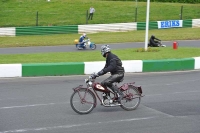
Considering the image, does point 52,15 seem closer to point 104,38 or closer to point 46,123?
point 104,38

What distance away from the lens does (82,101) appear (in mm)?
10602

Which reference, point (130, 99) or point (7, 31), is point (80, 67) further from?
point (7, 31)

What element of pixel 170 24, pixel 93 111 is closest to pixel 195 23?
pixel 170 24

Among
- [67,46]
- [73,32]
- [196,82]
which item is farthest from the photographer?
[73,32]

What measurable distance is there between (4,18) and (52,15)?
4339mm

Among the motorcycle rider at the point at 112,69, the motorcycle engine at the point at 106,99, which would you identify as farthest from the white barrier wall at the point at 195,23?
the motorcycle engine at the point at 106,99

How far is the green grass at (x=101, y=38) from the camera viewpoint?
29.8 metres

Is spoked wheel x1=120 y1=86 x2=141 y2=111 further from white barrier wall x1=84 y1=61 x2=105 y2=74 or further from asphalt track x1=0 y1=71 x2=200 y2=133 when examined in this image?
white barrier wall x1=84 y1=61 x2=105 y2=74

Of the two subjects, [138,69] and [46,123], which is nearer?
[46,123]

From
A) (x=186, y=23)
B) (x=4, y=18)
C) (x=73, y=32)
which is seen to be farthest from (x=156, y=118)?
(x=4, y=18)

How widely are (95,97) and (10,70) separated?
19.7 feet

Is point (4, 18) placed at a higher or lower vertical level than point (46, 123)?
higher

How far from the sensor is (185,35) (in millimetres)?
33312

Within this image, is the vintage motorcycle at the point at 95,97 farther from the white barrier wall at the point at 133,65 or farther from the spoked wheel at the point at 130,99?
the white barrier wall at the point at 133,65
